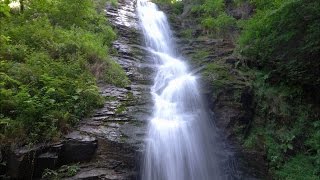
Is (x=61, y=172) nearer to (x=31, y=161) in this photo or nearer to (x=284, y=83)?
(x=31, y=161)

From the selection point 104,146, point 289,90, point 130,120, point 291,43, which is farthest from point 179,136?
point 291,43

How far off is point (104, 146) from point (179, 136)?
6.81 ft

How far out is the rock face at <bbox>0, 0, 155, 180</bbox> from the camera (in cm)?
635

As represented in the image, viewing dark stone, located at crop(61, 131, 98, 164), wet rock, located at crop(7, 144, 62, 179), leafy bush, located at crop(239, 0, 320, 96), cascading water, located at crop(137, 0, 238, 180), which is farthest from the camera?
leafy bush, located at crop(239, 0, 320, 96)

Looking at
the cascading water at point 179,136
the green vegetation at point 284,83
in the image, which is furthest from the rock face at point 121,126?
the green vegetation at point 284,83

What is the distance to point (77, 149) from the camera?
6.74 m

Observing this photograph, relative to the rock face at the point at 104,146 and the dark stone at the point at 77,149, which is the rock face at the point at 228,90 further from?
the dark stone at the point at 77,149

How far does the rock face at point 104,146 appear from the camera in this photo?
6352 millimetres

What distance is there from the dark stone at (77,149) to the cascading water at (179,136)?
1247 mm

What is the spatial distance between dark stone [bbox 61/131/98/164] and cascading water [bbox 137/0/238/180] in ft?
4.09

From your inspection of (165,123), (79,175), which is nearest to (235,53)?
(165,123)

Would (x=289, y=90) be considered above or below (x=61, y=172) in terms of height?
above

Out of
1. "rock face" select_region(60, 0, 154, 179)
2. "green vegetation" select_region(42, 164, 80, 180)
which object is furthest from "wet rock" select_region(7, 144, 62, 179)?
"rock face" select_region(60, 0, 154, 179)

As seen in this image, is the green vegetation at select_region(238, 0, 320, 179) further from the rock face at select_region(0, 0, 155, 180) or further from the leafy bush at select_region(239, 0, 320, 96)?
the rock face at select_region(0, 0, 155, 180)
